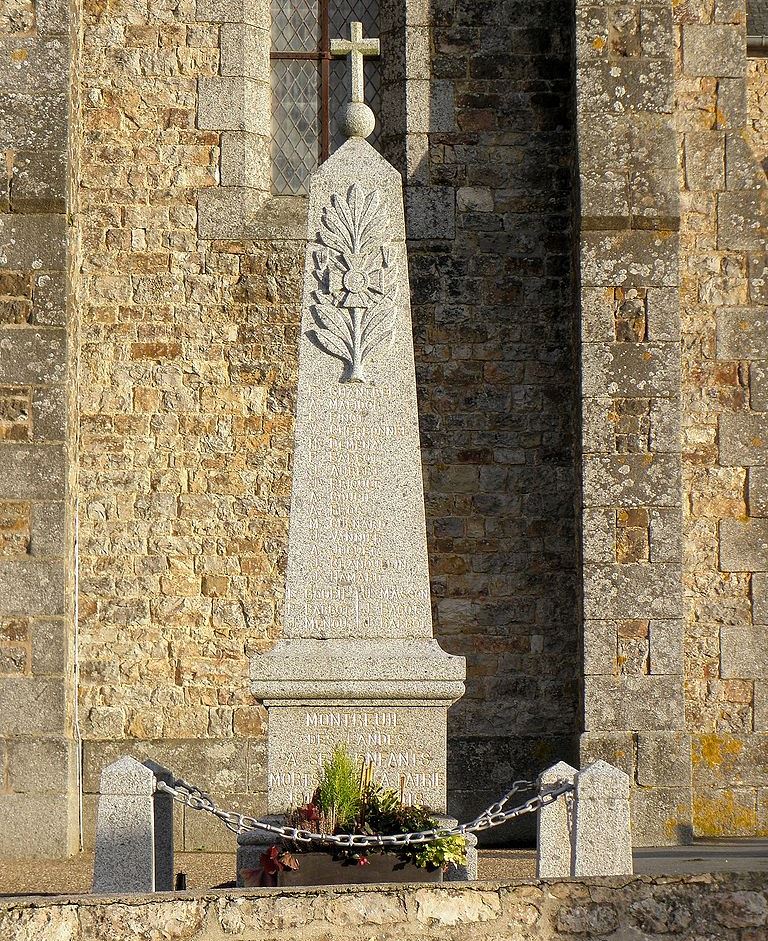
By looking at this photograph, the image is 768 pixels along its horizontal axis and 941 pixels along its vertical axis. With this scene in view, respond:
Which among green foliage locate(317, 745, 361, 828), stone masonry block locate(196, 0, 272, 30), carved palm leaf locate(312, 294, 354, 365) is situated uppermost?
stone masonry block locate(196, 0, 272, 30)

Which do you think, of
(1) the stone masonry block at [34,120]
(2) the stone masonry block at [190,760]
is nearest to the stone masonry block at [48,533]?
(2) the stone masonry block at [190,760]

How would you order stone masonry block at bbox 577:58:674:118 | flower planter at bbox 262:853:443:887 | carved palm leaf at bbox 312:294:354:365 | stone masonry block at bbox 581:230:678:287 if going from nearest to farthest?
flower planter at bbox 262:853:443:887 < carved palm leaf at bbox 312:294:354:365 < stone masonry block at bbox 581:230:678:287 < stone masonry block at bbox 577:58:674:118

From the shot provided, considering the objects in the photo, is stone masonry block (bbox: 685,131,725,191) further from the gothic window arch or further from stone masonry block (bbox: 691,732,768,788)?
stone masonry block (bbox: 691,732,768,788)

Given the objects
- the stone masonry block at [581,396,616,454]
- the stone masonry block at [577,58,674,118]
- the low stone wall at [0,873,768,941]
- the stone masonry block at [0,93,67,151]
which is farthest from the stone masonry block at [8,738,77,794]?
the stone masonry block at [577,58,674,118]

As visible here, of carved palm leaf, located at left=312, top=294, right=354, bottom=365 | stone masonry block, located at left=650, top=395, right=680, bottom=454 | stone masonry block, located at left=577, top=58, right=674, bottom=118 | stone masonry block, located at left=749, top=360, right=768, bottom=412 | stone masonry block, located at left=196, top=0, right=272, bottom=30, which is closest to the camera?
carved palm leaf, located at left=312, top=294, right=354, bottom=365

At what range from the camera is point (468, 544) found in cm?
881

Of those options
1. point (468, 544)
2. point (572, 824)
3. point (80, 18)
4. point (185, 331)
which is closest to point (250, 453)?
point (185, 331)

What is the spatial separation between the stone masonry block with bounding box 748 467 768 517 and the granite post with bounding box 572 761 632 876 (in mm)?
3489

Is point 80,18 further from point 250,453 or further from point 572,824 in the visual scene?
point 572,824

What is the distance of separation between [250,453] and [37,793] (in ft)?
7.48

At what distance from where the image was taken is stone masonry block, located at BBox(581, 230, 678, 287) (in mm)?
8289

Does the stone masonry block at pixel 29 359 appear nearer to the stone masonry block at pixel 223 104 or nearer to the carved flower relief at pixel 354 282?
the stone masonry block at pixel 223 104

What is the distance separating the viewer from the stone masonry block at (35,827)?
783cm

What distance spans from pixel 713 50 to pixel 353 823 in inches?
222
